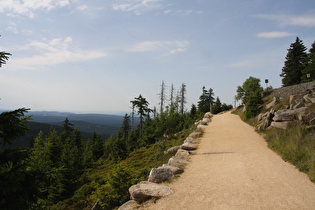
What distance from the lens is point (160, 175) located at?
23.1ft

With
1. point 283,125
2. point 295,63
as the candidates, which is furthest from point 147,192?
point 295,63

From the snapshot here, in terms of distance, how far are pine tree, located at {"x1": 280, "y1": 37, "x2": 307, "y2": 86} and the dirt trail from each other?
40711mm

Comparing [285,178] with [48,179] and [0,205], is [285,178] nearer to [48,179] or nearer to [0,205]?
[48,179]

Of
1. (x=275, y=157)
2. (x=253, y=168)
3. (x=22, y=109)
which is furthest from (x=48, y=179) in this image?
(x=275, y=157)

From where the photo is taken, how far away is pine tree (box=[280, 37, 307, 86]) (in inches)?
1590

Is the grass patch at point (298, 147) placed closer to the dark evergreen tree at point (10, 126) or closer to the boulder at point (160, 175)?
the boulder at point (160, 175)

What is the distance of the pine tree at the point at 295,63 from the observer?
40381mm

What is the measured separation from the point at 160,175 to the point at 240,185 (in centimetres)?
294

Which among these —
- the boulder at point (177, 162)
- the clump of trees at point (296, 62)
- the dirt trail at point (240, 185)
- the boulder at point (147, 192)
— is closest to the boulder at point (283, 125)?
the dirt trail at point (240, 185)

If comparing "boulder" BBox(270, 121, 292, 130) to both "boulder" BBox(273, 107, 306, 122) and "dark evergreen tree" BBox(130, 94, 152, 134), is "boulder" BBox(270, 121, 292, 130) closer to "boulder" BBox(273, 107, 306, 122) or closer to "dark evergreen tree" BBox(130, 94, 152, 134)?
"boulder" BBox(273, 107, 306, 122)

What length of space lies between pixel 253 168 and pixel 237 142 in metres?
5.47

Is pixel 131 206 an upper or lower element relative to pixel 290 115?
lower

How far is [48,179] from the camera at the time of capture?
5.96 m

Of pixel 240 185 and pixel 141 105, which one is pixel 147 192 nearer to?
pixel 240 185
